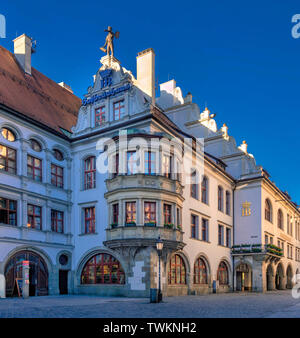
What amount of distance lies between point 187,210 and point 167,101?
1652 centimetres

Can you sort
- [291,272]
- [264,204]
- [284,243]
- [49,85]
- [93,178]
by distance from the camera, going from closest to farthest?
1. [93,178]
2. [49,85]
3. [264,204]
4. [284,243]
5. [291,272]

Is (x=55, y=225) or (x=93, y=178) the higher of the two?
(x=93, y=178)

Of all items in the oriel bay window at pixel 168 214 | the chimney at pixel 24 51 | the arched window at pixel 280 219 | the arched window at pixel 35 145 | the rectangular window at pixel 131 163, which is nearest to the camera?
the rectangular window at pixel 131 163

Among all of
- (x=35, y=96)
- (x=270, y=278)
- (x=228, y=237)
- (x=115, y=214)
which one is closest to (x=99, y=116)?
(x=35, y=96)

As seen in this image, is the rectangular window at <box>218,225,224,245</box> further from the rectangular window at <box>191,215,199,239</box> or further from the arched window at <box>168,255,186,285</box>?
the arched window at <box>168,255,186,285</box>

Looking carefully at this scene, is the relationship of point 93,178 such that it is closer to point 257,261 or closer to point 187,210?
point 187,210

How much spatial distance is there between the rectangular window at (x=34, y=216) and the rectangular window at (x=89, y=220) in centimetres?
355

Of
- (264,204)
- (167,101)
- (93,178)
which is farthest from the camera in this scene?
(167,101)

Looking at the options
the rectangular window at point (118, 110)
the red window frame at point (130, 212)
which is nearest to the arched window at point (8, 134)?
the rectangular window at point (118, 110)

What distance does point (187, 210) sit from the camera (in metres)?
32.5

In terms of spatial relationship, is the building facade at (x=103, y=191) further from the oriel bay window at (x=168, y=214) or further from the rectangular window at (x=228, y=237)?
the rectangular window at (x=228, y=237)

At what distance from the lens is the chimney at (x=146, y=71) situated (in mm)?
32281

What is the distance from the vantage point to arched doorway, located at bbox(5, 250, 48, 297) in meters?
25.7
